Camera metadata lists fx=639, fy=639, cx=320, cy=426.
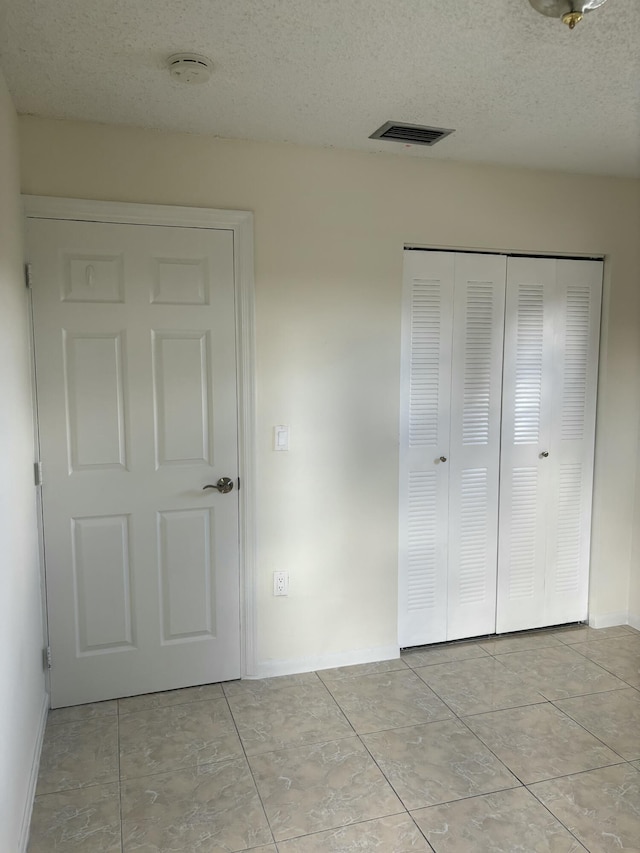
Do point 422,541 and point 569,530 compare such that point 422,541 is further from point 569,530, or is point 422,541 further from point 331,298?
point 331,298

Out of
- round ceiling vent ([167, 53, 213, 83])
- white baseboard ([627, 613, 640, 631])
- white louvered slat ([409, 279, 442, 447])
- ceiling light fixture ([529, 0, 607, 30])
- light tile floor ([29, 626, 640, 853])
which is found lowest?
light tile floor ([29, 626, 640, 853])

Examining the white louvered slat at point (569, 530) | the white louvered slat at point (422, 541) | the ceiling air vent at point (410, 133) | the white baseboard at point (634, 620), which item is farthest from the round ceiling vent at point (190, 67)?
the white baseboard at point (634, 620)

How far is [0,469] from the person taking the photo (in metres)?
1.78

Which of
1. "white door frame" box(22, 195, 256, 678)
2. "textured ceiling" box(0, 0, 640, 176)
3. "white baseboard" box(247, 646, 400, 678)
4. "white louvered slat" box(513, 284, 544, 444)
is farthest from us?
"white louvered slat" box(513, 284, 544, 444)

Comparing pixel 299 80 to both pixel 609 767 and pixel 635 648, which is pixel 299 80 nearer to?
pixel 609 767

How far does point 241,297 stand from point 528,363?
154cm

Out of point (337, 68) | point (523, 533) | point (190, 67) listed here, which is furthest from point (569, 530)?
point (190, 67)

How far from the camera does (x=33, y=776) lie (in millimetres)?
2217

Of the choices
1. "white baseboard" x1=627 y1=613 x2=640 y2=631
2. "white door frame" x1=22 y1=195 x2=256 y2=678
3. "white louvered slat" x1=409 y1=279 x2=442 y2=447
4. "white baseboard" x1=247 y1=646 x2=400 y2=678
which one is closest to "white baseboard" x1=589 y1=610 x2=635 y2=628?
"white baseboard" x1=627 y1=613 x2=640 y2=631

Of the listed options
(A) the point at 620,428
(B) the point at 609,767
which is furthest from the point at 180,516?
(A) the point at 620,428

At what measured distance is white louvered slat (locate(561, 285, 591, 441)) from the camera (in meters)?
3.39

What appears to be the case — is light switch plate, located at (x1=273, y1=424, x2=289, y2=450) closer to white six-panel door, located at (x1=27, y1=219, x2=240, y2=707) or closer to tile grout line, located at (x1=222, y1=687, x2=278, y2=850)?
white six-panel door, located at (x1=27, y1=219, x2=240, y2=707)

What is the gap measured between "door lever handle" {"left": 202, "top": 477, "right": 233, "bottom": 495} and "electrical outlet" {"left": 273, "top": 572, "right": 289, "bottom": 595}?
0.47 m

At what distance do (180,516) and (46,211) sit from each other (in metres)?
1.37
